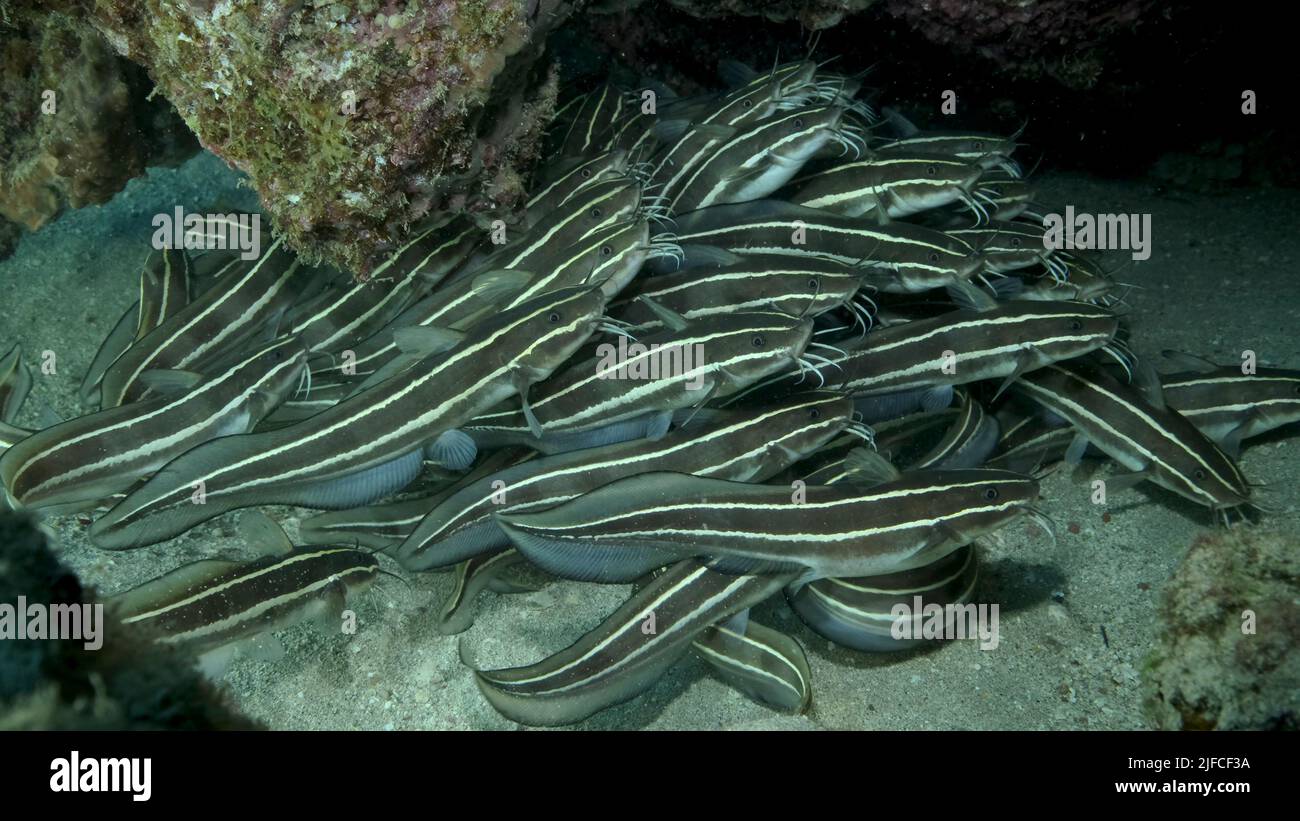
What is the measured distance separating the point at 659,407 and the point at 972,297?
2212mm

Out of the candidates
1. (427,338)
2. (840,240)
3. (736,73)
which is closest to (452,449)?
(427,338)

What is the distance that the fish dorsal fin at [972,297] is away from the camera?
4.81 meters

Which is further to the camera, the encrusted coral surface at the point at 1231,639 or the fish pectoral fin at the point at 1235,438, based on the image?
the fish pectoral fin at the point at 1235,438

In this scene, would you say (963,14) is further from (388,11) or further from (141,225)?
(141,225)

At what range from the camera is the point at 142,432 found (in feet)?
14.2

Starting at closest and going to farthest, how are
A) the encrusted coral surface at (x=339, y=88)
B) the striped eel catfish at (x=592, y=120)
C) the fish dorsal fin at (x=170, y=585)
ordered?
the encrusted coral surface at (x=339, y=88) < the fish dorsal fin at (x=170, y=585) < the striped eel catfish at (x=592, y=120)

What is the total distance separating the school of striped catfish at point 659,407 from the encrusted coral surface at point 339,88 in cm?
63

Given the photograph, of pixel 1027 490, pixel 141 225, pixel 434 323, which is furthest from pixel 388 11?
pixel 141 225

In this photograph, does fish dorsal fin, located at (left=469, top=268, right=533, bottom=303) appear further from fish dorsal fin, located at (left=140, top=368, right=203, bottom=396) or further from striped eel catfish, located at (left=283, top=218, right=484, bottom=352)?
fish dorsal fin, located at (left=140, top=368, right=203, bottom=396)

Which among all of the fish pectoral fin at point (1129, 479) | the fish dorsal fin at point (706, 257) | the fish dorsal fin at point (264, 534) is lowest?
the fish dorsal fin at point (264, 534)

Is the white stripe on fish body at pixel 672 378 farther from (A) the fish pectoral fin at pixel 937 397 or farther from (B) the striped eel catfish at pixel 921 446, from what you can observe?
(A) the fish pectoral fin at pixel 937 397

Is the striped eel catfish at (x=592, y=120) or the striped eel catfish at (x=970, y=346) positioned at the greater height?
the striped eel catfish at (x=592, y=120)

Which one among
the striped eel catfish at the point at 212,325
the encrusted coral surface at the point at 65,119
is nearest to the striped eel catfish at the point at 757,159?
the striped eel catfish at the point at 212,325
